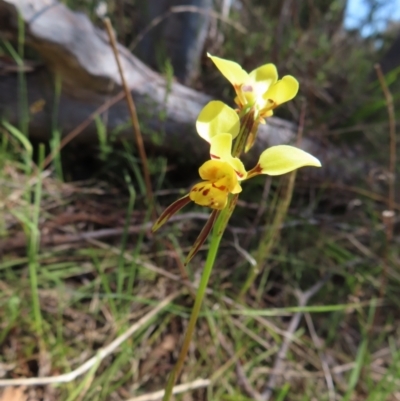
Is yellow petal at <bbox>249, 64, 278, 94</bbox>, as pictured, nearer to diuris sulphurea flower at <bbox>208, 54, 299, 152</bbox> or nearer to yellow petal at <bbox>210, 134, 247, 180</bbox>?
diuris sulphurea flower at <bbox>208, 54, 299, 152</bbox>

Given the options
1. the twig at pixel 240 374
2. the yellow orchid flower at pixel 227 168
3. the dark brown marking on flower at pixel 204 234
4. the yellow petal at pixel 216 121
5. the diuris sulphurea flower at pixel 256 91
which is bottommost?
the twig at pixel 240 374

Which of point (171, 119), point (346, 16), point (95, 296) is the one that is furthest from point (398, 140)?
point (95, 296)

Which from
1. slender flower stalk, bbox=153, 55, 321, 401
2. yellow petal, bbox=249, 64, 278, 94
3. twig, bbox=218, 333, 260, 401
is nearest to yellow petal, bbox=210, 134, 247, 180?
slender flower stalk, bbox=153, 55, 321, 401

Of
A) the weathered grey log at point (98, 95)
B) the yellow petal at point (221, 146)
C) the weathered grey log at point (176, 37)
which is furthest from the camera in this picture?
the weathered grey log at point (176, 37)

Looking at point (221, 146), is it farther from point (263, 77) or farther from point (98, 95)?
point (98, 95)

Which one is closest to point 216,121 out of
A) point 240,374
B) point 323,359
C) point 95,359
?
point 95,359

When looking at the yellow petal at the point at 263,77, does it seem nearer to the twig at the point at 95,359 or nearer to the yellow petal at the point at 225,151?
the yellow petal at the point at 225,151

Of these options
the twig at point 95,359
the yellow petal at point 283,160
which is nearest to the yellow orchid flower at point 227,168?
the yellow petal at point 283,160
